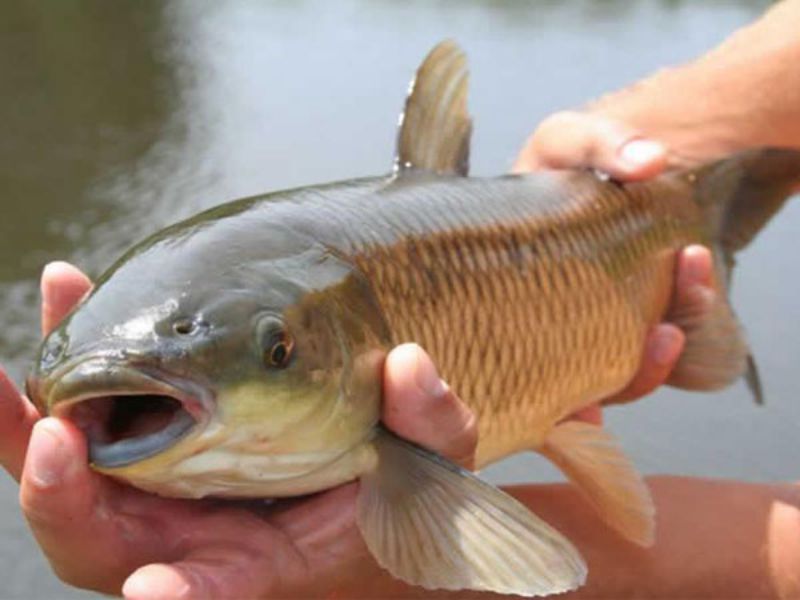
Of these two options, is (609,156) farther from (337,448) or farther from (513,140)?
(513,140)

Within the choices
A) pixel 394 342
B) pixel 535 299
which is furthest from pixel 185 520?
pixel 535 299

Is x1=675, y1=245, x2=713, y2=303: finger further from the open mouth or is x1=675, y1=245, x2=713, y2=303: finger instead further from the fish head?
the open mouth

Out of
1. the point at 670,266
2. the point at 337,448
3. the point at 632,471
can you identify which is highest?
the point at 337,448

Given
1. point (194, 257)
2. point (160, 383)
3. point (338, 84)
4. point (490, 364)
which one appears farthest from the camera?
point (338, 84)

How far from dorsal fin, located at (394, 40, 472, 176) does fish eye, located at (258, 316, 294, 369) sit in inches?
19.9

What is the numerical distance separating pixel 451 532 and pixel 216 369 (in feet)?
0.90

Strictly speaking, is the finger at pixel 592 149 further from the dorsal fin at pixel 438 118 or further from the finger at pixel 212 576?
the finger at pixel 212 576

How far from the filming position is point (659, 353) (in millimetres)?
1768

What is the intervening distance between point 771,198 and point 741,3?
8.98 meters

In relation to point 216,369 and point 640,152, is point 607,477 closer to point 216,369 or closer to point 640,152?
point 640,152

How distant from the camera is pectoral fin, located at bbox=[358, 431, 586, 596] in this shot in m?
1.06

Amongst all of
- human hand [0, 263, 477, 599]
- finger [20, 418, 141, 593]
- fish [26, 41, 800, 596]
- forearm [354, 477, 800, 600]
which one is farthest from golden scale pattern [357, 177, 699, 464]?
finger [20, 418, 141, 593]

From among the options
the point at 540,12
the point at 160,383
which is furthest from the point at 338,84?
the point at 160,383

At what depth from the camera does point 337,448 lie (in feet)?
3.45
